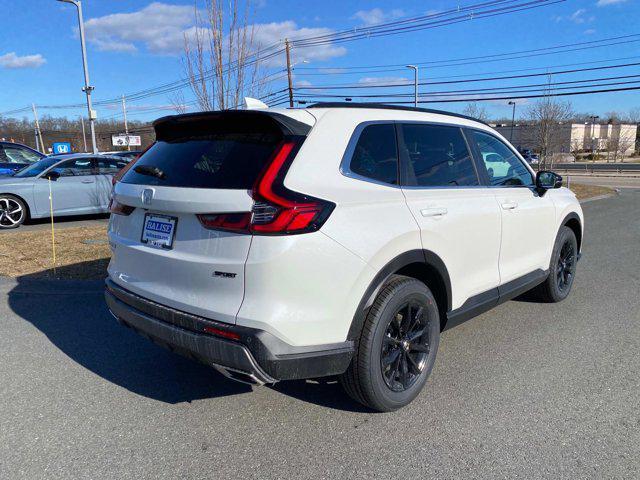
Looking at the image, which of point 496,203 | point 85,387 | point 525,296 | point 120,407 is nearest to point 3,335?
point 85,387

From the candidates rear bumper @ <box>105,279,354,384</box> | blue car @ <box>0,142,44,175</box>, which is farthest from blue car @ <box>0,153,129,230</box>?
rear bumper @ <box>105,279,354,384</box>

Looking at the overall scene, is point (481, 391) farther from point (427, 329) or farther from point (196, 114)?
point (196, 114)

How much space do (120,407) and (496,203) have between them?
3.12 m

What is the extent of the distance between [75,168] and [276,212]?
10421 mm

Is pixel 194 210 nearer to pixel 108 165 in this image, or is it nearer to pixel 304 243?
pixel 304 243

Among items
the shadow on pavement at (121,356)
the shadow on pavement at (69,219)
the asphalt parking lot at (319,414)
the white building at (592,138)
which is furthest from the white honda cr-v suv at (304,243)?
the white building at (592,138)

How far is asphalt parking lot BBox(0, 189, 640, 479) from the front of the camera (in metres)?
2.60

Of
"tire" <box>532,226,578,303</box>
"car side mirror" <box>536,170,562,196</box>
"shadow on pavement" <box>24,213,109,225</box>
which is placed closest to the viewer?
"car side mirror" <box>536,170,562,196</box>

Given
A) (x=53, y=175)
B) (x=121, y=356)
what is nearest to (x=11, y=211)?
(x=53, y=175)

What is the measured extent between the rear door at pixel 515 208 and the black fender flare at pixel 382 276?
1.15 metres

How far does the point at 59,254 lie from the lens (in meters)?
7.40

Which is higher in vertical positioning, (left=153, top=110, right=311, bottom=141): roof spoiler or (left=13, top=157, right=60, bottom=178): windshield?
(left=153, top=110, right=311, bottom=141): roof spoiler

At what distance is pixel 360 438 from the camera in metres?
2.84

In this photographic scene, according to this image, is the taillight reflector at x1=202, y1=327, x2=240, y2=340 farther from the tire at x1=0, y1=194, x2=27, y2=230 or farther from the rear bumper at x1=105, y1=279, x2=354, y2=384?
the tire at x1=0, y1=194, x2=27, y2=230
